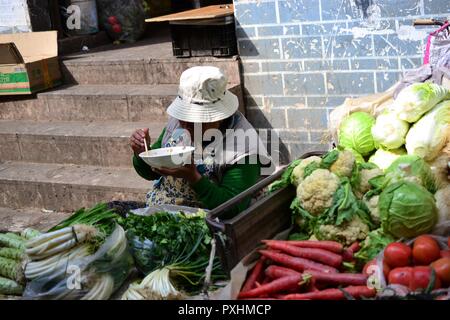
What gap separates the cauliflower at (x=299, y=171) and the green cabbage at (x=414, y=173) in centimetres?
38

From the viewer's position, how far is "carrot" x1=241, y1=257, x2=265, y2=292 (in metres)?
2.70

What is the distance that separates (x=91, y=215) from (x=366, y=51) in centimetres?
331

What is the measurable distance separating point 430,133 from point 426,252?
1.08 meters

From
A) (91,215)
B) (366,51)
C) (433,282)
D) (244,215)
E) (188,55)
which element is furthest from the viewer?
(188,55)

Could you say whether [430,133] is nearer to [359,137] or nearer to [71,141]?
[359,137]

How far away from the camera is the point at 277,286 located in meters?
2.62

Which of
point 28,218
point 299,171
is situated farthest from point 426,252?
point 28,218

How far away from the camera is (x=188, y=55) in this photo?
251 inches

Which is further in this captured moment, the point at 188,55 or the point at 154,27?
the point at 154,27

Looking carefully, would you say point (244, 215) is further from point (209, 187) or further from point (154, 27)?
point (154, 27)

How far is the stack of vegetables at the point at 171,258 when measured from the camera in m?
2.74

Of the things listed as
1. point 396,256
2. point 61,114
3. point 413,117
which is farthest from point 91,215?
point 61,114

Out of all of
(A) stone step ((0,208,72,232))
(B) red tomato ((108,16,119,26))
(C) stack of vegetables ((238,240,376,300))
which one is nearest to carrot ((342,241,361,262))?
(C) stack of vegetables ((238,240,376,300))

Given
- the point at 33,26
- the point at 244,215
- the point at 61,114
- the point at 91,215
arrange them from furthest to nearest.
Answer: the point at 33,26 → the point at 61,114 → the point at 91,215 → the point at 244,215
